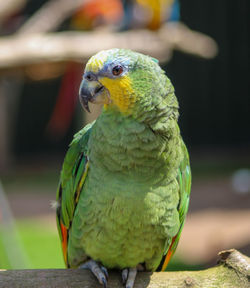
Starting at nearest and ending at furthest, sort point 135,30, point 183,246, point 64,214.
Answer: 1. point 64,214
2. point 135,30
3. point 183,246

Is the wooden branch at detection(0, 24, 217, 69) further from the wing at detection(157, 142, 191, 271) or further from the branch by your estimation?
the wing at detection(157, 142, 191, 271)

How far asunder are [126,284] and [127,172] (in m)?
0.34

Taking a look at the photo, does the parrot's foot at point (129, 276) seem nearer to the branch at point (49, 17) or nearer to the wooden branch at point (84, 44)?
the wooden branch at point (84, 44)

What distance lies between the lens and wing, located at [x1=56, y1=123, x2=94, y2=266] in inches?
67.4

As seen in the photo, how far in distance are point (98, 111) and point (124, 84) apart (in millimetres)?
2885

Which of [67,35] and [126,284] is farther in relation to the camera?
[67,35]

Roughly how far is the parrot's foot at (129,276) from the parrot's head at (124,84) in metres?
0.50

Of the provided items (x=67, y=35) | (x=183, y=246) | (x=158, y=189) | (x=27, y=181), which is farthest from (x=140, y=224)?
(x=27, y=181)

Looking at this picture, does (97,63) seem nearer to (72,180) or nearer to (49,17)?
(72,180)

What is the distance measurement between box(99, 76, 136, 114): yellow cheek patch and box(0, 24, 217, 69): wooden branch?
1.50 metres

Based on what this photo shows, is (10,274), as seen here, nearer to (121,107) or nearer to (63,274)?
(63,274)

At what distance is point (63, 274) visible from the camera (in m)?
1.49

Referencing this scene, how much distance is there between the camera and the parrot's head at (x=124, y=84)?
1.49 meters

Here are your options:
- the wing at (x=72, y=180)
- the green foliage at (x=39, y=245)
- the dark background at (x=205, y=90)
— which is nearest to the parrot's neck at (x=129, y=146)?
the wing at (x=72, y=180)
